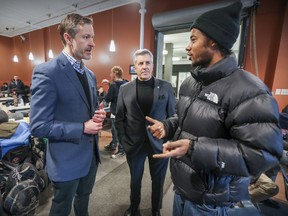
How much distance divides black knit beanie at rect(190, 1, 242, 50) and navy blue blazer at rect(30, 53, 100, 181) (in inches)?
34.9

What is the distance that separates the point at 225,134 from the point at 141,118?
916mm

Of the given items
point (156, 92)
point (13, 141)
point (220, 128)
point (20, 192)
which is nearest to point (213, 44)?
point (220, 128)

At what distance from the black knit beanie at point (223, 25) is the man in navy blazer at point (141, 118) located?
0.83 meters

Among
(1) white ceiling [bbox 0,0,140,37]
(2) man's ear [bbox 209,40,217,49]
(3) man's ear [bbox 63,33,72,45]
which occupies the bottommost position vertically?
(2) man's ear [bbox 209,40,217,49]

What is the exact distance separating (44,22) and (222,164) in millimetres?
8025

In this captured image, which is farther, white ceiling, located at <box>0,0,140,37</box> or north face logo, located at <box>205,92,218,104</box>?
white ceiling, located at <box>0,0,140,37</box>

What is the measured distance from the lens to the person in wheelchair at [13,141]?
1883 millimetres

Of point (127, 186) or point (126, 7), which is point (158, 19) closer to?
point (126, 7)

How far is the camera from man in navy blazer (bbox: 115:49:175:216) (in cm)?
163

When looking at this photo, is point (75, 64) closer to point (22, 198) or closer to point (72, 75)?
point (72, 75)

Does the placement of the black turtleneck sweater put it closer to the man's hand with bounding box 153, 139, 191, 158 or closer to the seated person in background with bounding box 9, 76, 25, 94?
the man's hand with bounding box 153, 139, 191, 158

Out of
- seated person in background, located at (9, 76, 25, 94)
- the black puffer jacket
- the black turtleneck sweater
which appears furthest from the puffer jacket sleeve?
seated person in background, located at (9, 76, 25, 94)

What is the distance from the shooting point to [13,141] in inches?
75.3

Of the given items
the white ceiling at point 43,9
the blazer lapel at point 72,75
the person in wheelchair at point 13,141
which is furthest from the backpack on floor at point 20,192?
the white ceiling at point 43,9
